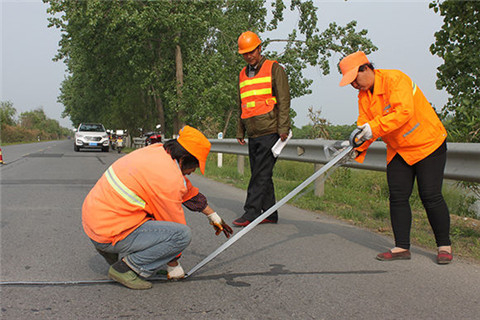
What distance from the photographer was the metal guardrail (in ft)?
14.2

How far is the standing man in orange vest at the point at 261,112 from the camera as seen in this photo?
5590 mm

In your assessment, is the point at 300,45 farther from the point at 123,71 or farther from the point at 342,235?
the point at 342,235

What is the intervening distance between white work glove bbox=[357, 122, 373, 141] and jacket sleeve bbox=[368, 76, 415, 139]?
0.10ft

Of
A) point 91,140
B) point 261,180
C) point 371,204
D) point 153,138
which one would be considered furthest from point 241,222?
point 91,140

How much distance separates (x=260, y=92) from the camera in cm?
564

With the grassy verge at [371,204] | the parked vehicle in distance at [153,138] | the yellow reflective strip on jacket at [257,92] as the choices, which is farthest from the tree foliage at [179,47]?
the yellow reflective strip on jacket at [257,92]

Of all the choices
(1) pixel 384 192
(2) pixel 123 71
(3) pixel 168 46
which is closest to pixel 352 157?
(1) pixel 384 192

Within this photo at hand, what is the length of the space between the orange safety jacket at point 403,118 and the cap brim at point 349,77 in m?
0.22

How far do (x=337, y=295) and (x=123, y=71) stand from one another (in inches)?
1313

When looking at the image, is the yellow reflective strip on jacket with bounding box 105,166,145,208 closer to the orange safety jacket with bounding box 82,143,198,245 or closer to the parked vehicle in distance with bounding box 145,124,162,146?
the orange safety jacket with bounding box 82,143,198,245

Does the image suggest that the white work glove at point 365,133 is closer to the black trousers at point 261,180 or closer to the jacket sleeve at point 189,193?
the jacket sleeve at point 189,193

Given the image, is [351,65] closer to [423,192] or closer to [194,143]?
[423,192]

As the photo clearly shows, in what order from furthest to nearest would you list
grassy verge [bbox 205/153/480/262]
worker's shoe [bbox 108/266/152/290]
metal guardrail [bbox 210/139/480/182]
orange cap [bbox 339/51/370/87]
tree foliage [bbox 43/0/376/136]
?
tree foliage [bbox 43/0/376/136]
grassy verge [bbox 205/153/480/262]
metal guardrail [bbox 210/139/480/182]
orange cap [bbox 339/51/370/87]
worker's shoe [bbox 108/266/152/290]

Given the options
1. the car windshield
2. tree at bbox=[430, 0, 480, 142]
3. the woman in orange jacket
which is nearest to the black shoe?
the woman in orange jacket
